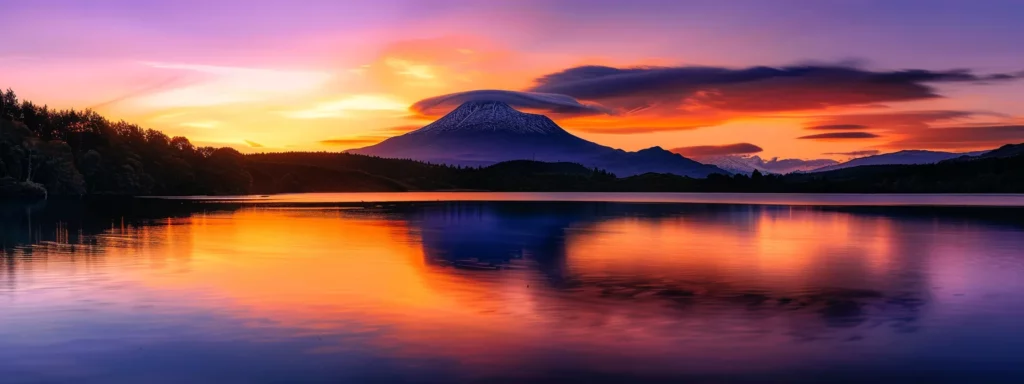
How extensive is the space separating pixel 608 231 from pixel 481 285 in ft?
128

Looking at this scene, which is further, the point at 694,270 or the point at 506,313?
the point at 694,270

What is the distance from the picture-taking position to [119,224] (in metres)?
75.3

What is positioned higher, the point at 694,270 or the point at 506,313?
the point at 506,313

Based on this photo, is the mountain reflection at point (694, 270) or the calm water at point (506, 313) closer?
the calm water at point (506, 313)

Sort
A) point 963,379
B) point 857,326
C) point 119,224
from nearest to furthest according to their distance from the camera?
1. point 963,379
2. point 857,326
3. point 119,224

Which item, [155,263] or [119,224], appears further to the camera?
[119,224]

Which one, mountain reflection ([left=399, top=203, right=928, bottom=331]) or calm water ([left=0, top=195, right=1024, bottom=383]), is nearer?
calm water ([left=0, top=195, right=1024, bottom=383])

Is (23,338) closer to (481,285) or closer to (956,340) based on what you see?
(481,285)

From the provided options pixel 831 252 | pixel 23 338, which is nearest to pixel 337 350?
pixel 23 338

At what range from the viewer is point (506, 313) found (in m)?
25.7

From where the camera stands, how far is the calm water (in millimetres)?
18266

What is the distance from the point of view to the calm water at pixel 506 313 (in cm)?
1827

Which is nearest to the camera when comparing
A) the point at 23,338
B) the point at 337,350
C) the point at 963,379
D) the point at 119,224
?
the point at 963,379

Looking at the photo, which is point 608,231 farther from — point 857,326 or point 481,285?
point 857,326
